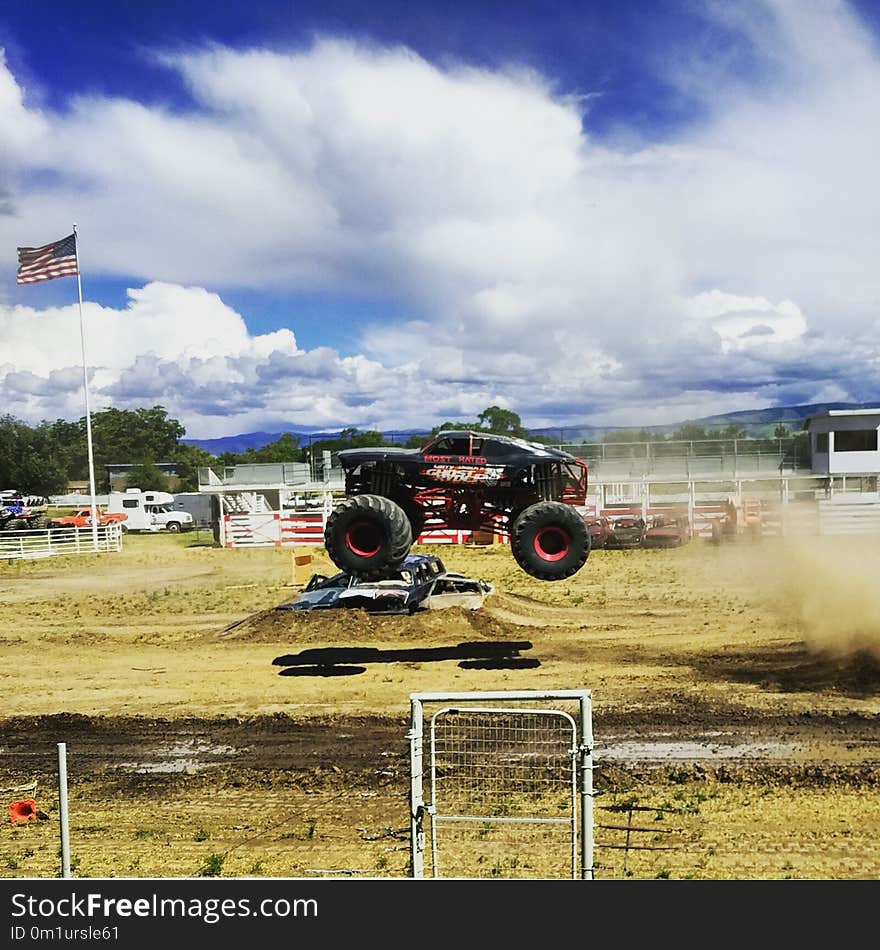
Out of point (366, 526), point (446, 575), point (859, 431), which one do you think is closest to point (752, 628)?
point (446, 575)

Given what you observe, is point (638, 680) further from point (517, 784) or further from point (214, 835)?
point (214, 835)

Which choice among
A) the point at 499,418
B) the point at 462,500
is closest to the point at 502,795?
the point at 462,500

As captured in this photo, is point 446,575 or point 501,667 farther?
point 446,575

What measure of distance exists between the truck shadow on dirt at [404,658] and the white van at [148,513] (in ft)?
121

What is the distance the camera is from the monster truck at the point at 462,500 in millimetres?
12406

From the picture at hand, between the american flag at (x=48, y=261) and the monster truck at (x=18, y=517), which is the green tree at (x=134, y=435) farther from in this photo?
Result: the american flag at (x=48, y=261)

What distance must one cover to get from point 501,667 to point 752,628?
18.7ft

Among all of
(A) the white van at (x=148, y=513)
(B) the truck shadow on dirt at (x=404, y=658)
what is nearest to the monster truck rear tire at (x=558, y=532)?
(B) the truck shadow on dirt at (x=404, y=658)

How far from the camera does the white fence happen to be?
35.3 metres

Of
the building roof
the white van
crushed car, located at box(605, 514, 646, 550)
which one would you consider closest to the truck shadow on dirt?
crushed car, located at box(605, 514, 646, 550)

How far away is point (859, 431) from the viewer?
4219 cm

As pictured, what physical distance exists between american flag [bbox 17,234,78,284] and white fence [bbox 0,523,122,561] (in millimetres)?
10790

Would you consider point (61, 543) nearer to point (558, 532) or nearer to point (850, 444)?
point (558, 532)

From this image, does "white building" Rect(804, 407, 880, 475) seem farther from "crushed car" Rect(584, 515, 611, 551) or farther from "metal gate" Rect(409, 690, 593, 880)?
"metal gate" Rect(409, 690, 593, 880)
